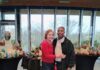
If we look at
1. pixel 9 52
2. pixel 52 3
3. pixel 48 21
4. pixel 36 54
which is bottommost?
pixel 36 54

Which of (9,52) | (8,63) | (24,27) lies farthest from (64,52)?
(24,27)

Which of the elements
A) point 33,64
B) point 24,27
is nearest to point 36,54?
point 33,64

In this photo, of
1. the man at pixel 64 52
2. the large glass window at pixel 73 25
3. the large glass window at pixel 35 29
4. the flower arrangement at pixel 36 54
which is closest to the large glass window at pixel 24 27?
the large glass window at pixel 35 29

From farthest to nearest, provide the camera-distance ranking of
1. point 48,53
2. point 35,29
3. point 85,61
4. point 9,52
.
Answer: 1. point 35,29
2. point 85,61
3. point 9,52
4. point 48,53

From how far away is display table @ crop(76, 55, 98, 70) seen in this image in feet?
17.4

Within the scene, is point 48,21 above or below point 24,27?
above

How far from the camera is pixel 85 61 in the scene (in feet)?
17.5

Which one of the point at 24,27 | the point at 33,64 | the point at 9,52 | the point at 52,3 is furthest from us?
the point at 24,27

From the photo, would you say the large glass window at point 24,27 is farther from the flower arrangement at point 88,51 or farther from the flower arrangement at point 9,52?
the flower arrangement at point 9,52

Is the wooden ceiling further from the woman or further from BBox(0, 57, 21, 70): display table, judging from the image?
the woman

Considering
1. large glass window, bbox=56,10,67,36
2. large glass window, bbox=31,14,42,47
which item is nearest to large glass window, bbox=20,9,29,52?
large glass window, bbox=31,14,42,47

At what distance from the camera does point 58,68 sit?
4398mm

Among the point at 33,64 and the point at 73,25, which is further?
the point at 73,25

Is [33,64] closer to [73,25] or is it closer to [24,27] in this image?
[24,27]
